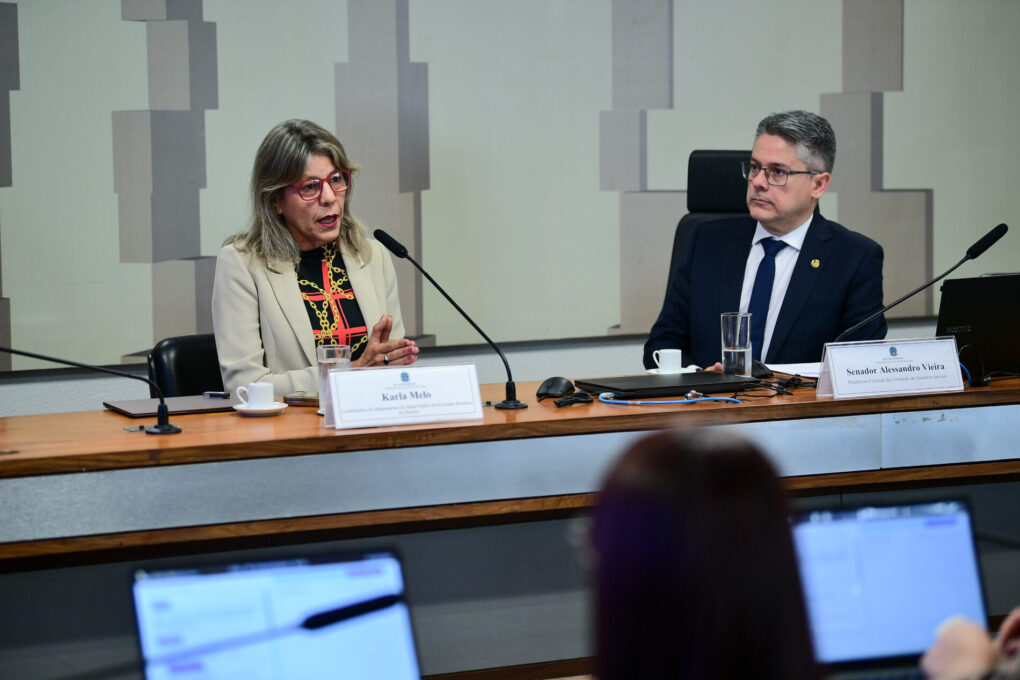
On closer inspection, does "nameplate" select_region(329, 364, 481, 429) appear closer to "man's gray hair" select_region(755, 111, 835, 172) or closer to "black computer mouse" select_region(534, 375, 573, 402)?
"black computer mouse" select_region(534, 375, 573, 402)

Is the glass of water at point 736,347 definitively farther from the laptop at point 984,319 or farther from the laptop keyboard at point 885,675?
the laptop keyboard at point 885,675

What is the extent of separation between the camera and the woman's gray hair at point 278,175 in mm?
2781

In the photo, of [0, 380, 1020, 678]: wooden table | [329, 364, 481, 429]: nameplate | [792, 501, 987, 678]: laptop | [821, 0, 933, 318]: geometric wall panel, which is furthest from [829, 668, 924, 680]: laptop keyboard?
[821, 0, 933, 318]: geometric wall panel

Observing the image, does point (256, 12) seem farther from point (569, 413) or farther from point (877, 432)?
point (877, 432)

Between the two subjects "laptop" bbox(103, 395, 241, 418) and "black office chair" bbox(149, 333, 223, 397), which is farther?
"black office chair" bbox(149, 333, 223, 397)

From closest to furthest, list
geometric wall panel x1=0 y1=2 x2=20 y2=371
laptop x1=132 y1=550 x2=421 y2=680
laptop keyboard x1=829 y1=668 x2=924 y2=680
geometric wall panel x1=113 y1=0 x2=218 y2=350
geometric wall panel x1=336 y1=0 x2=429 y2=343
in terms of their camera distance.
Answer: laptop x1=132 y1=550 x2=421 y2=680 → laptop keyboard x1=829 y1=668 x2=924 y2=680 → geometric wall panel x1=0 y1=2 x2=20 y2=371 → geometric wall panel x1=113 y1=0 x2=218 y2=350 → geometric wall panel x1=336 y1=0 x2=429 y2=343

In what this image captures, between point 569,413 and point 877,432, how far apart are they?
0.63 m

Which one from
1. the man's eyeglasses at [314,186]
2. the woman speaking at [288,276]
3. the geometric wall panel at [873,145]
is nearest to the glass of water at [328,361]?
the woman speaking at [288,276]

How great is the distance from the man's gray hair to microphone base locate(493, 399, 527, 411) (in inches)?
46.3

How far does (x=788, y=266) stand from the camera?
9.71ft

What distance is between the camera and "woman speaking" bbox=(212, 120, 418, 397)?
2754 mm

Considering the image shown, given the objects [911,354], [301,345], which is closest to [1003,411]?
[911,354]

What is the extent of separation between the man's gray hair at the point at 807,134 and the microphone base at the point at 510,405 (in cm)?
118

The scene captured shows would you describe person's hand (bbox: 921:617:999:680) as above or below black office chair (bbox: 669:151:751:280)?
below
